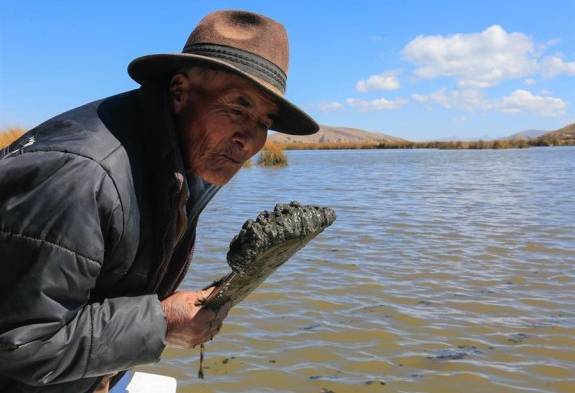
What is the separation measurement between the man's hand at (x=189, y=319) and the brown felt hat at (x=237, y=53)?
0.76 meters

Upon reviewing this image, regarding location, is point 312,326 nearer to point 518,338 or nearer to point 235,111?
point 518,338

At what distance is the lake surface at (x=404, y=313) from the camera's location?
475cm

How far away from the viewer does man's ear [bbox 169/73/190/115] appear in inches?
85.5

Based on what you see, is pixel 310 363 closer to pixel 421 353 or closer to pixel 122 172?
pixel 421 353

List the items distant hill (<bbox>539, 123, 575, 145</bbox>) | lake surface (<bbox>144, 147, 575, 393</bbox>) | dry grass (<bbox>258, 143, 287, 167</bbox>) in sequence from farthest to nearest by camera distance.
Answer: distant hill (<bbox>539, 123, 575, 145</bbox>) → dry grass (<bbox>258, 143, 287, 167</bbox>) → lake surface (<bbox>144, 147, 575, 393</bbox>)

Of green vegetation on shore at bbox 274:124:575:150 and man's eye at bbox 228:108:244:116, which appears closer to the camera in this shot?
man's eye at bbox 228:108:244:116

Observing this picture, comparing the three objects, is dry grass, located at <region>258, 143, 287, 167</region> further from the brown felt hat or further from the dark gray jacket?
the dark gray jacket

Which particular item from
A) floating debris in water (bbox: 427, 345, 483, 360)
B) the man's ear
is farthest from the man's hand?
floating debris in water (bbox: 427, 345, 483, 360)

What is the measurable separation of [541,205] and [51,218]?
48.1ft

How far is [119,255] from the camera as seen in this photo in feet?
6.26

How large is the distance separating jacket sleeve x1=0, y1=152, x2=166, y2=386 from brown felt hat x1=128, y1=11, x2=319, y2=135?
19.9 inches

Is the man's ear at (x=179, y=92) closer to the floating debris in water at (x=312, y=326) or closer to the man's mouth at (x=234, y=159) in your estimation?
the man's mouth at (x=234, y=159)

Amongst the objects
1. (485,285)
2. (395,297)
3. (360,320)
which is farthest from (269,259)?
(485,285)

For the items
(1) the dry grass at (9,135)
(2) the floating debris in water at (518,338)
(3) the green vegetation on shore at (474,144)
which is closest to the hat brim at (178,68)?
(2) the floating debris in water at (518,338)
